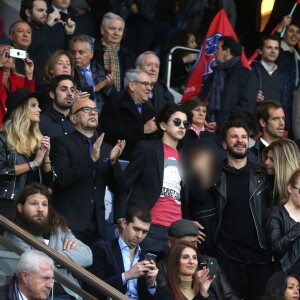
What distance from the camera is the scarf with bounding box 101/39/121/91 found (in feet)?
53.5

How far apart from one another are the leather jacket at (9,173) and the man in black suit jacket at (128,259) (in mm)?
916

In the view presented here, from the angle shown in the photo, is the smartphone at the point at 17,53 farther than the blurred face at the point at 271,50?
No

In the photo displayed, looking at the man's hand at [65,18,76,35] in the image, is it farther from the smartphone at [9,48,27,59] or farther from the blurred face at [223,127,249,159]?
the blurred face at [223,127,249,159]

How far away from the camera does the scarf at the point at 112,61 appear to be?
16312mm

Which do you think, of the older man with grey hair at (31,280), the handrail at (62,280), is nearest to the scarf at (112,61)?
the handrail at (62,280)

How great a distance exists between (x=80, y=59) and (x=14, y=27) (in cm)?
85

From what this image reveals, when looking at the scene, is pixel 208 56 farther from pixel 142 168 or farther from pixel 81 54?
pixel 142 168

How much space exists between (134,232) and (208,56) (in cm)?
548

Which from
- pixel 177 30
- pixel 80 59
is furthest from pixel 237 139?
pixel 177 30

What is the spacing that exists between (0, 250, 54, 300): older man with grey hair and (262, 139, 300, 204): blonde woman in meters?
3.88

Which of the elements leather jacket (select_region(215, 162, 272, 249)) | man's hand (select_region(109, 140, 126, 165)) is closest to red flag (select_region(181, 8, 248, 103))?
leather jacket (select_region(215, 162, 272, 249))

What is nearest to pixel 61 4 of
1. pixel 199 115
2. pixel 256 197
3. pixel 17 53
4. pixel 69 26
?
pixel 69 26

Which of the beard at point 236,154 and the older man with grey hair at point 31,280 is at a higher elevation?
the beard at point 236,154

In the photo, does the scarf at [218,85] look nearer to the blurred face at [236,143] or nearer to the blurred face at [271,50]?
the blurred face at [271,50]
